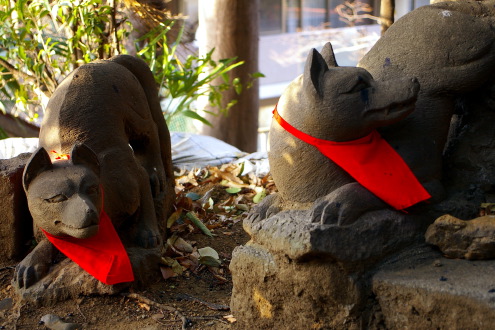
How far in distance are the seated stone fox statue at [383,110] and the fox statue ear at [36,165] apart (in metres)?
0.95

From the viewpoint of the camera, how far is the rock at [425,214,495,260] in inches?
84.7

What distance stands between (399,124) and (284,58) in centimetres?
734

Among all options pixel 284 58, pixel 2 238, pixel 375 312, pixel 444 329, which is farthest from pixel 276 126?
pixel 284 58

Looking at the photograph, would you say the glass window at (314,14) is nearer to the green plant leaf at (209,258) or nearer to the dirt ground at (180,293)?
the dirt ground at (180,293)

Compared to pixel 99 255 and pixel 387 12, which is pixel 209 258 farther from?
pixel 387 12

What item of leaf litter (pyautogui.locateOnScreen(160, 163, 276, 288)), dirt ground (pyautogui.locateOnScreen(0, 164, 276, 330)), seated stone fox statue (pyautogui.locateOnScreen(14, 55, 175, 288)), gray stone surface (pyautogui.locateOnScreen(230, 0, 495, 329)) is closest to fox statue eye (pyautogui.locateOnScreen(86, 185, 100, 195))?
seated stone fox statue (pyautogui.locateOnScreen(14, 55, 175, 288))

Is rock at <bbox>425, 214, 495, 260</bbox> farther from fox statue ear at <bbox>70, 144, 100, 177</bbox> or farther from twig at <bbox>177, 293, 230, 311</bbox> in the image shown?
fox statue ear at <bbox>70, 144, 100, 177</bbox>

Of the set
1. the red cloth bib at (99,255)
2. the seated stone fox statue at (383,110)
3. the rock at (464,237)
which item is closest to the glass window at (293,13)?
the seated stone fox statue at (383,110)

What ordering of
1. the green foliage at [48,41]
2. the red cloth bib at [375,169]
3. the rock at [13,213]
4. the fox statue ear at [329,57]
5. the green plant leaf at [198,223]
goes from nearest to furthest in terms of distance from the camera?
the red cloth bib at [375,169] < the fox statue ear at [329,57] < the rock at [13,213] < the green plant leaf at [198,223] < the green foliage at [48,41]

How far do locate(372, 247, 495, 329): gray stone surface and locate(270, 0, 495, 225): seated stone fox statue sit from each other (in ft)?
0.71

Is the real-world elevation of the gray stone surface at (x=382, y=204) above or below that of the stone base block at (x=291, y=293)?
above

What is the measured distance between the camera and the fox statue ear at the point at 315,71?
2.22 meters

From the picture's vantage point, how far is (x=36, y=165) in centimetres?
267

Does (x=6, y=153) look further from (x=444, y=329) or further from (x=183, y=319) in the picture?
(x=444, y=329)
